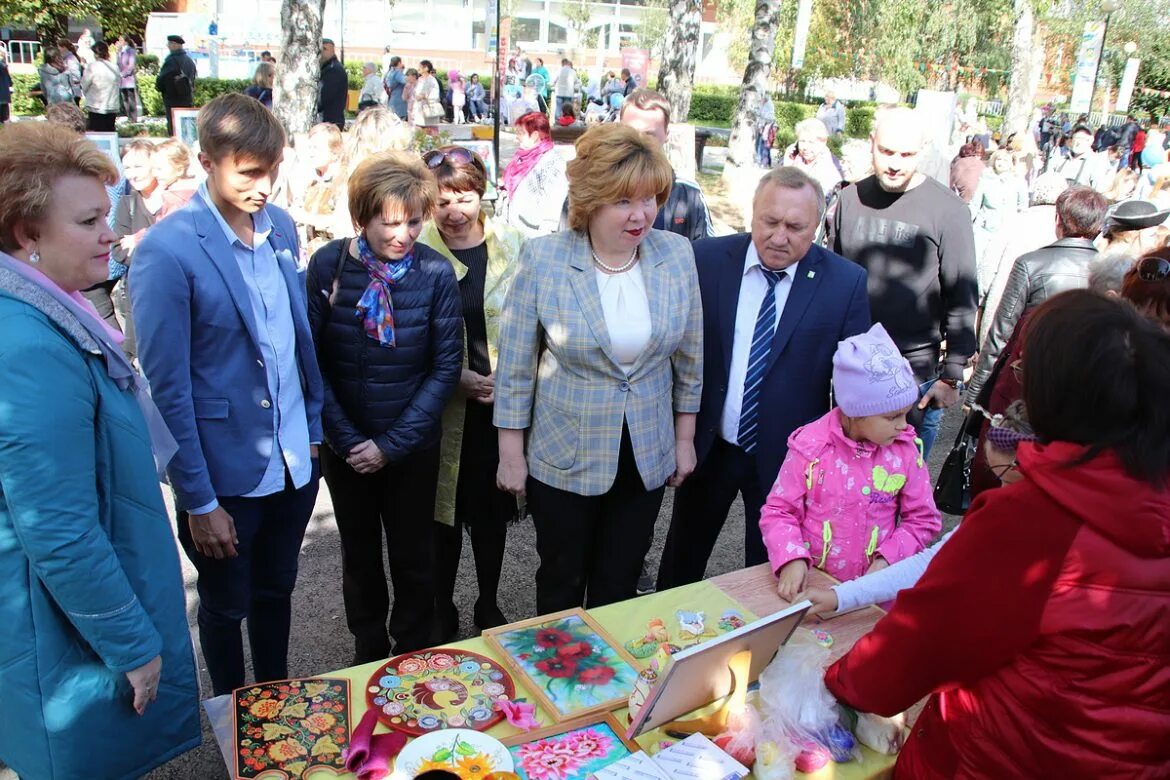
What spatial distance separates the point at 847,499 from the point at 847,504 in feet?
0.05

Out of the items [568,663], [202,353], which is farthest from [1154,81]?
[202,353]

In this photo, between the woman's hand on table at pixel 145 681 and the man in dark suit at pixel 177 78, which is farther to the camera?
the man in dark suit at pixel 177 78

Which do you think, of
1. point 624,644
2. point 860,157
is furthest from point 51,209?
point 860,157

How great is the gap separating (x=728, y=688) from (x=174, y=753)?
4.24ft

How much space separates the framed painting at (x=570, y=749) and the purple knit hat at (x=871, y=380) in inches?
43.1

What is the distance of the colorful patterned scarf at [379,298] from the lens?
2727mm

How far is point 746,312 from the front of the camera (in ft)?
9.89

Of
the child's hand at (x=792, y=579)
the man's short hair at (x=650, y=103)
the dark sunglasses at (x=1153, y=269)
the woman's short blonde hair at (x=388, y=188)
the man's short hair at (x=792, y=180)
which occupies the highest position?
the man's short hair at (x=650, y=103)

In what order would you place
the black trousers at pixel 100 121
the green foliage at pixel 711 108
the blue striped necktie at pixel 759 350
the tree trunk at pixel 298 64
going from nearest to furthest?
the blue striped necktie at pixel 759 350 → the tree trunk at pixel 298 64 → the black trousers at pixel 100 121 → the green foliage at pixel 711 108

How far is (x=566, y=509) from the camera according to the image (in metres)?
2.77

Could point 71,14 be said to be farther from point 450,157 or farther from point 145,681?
point 145,681

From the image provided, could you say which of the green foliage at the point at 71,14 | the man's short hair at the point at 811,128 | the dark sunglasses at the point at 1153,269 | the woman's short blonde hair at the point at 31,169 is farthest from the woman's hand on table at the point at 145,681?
the green foliage at the point at 71,14

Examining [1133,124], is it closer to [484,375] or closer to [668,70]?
[668,70]

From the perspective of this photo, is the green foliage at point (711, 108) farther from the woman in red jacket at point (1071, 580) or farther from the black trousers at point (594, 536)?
the woman in red jacket at point (1071, 580)
